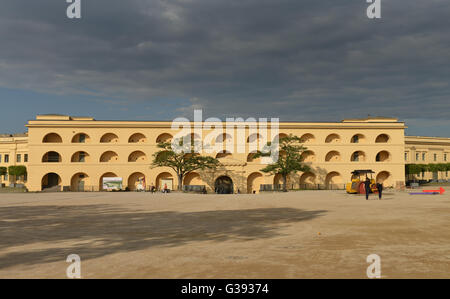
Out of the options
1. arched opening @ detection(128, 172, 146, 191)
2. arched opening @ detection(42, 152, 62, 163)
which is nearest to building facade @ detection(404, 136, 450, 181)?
arched opening @ detection(128, 172, 146, 191)

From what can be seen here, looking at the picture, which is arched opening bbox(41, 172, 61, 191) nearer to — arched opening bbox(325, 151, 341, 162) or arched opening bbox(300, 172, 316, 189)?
arched opening bbox(300, 172, 316, 189)

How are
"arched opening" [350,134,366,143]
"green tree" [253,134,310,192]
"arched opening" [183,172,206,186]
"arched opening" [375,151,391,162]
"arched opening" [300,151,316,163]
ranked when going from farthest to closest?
"arched opening" [375,151,391,162], "arched opening" [350,134,366,143], "arched opening" [300,151,316,163], "arched opening" [183,172,206,186], "green tree" [253,134,310,192]

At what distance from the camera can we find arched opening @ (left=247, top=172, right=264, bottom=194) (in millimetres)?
54713

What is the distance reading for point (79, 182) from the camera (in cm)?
5359

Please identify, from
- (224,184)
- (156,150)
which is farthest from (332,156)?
(156,150)

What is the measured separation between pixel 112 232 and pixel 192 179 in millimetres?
43117

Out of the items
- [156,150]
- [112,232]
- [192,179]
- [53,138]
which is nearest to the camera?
[112,232]

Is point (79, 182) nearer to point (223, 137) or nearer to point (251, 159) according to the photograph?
point (223, 137)

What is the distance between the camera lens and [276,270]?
21.4 ft

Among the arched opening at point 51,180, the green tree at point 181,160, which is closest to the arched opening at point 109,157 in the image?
the green tree at point 181,160

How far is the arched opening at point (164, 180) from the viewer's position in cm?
5350

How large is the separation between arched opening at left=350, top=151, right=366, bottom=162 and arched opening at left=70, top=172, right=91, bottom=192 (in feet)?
144

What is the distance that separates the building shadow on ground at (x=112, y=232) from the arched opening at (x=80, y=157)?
130ft
